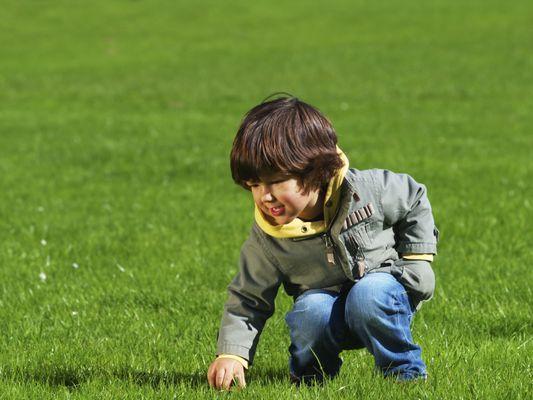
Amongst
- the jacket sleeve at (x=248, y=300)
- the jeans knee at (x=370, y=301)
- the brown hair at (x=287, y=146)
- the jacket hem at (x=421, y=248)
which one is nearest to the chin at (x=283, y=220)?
the brown hair at (x=287, y=146)

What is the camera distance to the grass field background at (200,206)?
486 centimetres

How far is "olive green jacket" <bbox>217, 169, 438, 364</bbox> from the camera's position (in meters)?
4.32

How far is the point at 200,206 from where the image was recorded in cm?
1065

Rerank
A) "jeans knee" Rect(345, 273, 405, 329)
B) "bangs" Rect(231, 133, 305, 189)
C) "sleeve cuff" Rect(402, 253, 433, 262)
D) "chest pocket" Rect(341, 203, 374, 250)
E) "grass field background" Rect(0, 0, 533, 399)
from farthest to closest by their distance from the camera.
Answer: "grass field background" Rect(0, 0, 533, 399) → "sleeve cuff" Rect(402, 253, 433, 262) → "chest pocket" Rect(341, 203, 374, 250) → "jeans knee" Rect(345, 273, 405, 329) → "bangs" Rect(231, 133, 305, 189)

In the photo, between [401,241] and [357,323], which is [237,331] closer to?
[357,323]

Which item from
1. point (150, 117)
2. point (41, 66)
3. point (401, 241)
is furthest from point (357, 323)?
point (41, 66)

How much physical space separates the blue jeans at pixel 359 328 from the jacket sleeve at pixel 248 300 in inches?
6.3

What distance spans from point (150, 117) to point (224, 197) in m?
9.80

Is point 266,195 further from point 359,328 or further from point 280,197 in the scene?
point 359,328

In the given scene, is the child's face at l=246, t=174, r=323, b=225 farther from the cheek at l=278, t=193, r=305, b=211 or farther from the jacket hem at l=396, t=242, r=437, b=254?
the jacket hem at l=396, t=242, r=437, b=254

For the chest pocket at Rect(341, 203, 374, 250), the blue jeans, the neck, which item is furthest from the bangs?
the blue jeans

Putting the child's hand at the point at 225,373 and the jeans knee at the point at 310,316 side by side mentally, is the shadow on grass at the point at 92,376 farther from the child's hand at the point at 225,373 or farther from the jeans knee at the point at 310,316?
the jeans knee at the point at 310,316

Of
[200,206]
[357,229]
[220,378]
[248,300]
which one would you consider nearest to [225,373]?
[220,378]

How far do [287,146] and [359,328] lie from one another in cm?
88
